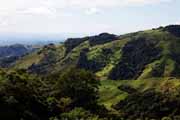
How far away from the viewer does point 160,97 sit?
173 meters

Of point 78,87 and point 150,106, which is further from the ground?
point 78,87

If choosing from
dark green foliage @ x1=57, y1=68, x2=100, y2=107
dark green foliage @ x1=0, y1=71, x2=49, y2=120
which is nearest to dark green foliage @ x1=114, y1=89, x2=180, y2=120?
dark green foliage @ x1=57, y1=68, x2=100, y2=107

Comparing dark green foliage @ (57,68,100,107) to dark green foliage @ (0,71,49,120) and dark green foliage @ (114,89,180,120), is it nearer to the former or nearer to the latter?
dark green foliage @ (0,71,49,120)

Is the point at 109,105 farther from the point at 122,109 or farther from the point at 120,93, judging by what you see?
the point at 120,93

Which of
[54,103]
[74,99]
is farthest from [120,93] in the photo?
[54,103]

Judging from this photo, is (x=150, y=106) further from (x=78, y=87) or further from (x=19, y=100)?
(x=19, y=100)

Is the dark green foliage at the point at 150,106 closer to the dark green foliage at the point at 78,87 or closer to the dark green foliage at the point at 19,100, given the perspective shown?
the dark green foliage at the point at 78,87

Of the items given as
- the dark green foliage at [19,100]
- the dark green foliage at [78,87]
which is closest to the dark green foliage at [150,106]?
the dark green foliage at [78,87]

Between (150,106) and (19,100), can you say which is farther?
(150,106)

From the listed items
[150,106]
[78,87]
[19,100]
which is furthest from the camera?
[150,106]

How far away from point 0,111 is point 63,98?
35554mm

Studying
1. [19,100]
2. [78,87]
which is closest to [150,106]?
[78,87]

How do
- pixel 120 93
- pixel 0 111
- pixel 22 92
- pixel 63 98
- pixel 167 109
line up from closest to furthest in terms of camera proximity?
pixel 0 111 < pixel 22 92 < pixel 63 98 < pixel 167 109 < pixel 120 93

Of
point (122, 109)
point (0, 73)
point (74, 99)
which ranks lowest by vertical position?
point (122, 109)
